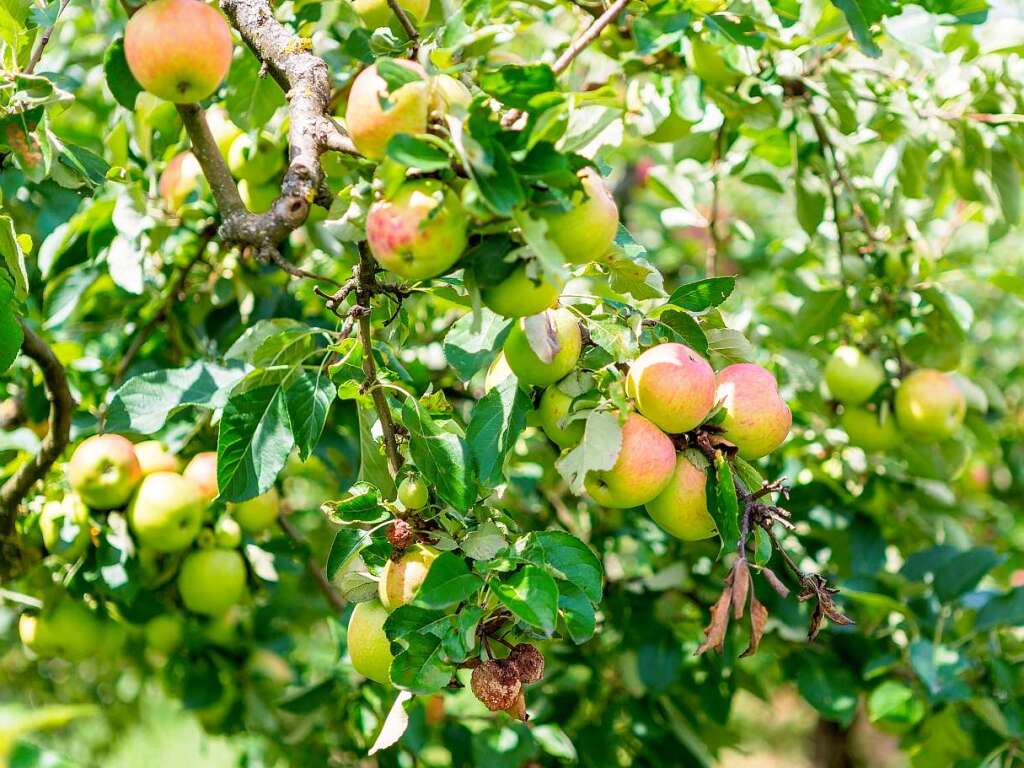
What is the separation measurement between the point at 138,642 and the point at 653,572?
1257 mm

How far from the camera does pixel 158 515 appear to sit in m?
1.44

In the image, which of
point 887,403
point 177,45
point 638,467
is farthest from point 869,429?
point 177,45

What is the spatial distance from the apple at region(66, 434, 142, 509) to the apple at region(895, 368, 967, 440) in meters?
1.30

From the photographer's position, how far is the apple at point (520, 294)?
85 cm

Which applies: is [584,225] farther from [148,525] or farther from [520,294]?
[148,525]

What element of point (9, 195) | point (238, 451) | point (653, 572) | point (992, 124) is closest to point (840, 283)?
point (992, 124)

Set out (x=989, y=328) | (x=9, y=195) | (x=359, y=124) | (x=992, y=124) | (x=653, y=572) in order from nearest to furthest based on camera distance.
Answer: (x=359, y=124)
(x=9, y=195)
(x=992, y=124)
(x=653, y=572)
(x=989, y=328)

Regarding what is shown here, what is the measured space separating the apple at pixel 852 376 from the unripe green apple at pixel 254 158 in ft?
Result: 3.42

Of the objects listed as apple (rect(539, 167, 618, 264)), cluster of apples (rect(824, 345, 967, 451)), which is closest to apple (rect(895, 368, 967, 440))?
cluster of apples (rect(824, 345, 967, 451))

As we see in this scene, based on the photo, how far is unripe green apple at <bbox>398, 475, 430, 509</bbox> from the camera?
100 cm

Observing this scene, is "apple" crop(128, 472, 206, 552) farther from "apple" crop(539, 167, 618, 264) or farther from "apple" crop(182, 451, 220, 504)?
"apple" crop(539, 167, 618, 264)

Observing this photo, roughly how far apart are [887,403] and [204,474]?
47.3 inches

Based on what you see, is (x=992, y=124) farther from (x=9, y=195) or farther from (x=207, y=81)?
(x=9, y=195)

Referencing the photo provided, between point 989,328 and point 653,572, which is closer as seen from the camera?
point 653,572
